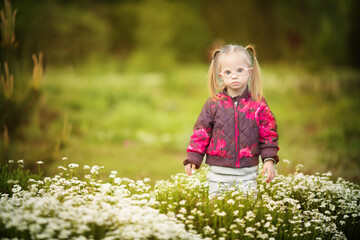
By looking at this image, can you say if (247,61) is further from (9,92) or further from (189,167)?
(9,92)

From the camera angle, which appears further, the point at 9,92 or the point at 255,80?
the point at 9,92

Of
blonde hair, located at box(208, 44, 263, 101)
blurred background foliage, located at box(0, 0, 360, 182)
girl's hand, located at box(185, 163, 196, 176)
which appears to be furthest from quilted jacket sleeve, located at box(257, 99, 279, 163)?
blurred background foliage, located at box(0, 0, 360, 182)

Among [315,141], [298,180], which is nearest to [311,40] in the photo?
[315,141]

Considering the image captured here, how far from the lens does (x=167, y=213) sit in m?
3.74

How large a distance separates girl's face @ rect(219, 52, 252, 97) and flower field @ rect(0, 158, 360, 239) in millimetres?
1021

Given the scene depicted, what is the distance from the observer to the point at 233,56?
3836mm

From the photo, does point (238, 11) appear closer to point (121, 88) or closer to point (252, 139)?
point (121, 88)

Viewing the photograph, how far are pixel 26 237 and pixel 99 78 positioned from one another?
1172cm

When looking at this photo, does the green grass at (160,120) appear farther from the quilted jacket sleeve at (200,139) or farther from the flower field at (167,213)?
the quilted jacket sleeve at (200,139)

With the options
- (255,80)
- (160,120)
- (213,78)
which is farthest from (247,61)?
(160,120)

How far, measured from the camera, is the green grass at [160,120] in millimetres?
7375

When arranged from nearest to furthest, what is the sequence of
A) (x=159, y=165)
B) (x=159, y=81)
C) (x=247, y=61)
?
(x=247, y=61) → (x=159, y=165) → (x=159, y=81)

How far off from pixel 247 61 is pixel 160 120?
6.77 m

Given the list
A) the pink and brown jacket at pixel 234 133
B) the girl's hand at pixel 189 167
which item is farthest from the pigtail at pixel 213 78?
the girl's hand at pixel 189 167
